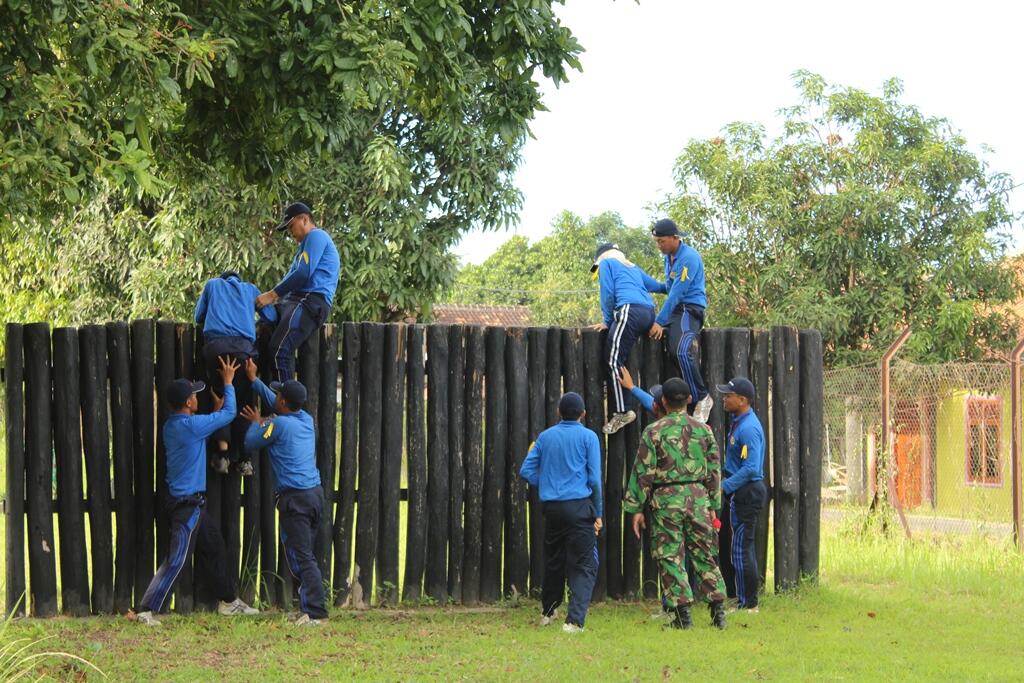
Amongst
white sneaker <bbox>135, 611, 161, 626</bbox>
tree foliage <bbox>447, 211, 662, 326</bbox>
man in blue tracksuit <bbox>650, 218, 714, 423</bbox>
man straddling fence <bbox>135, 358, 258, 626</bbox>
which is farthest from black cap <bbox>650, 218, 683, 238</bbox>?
tree foliage <bbox>447, 211, 662, 326</bbox>

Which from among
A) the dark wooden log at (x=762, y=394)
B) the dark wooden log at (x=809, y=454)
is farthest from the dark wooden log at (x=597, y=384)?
the dark wooden log at (x=809, y=454)

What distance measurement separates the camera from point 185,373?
10.1m

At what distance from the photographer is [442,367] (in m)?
10.7

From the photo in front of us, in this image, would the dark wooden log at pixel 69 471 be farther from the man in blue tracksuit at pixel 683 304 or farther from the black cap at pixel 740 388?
the black cap at pixel 740 388

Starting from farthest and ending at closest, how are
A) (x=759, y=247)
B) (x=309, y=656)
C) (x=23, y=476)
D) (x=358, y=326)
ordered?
1. (x=759, y=247)
2. (x=358, y=326)
3. (x=23, y=476)
4. (x=309, y=656)

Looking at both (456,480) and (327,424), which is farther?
(456,480)

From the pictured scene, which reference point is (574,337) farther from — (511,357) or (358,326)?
(358,326)

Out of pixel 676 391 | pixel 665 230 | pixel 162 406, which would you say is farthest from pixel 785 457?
pixel 162 406

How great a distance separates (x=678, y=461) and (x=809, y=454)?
7.85 ft

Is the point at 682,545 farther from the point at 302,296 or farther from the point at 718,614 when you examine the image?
the point at 302,296

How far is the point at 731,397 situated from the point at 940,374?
5.87 meters

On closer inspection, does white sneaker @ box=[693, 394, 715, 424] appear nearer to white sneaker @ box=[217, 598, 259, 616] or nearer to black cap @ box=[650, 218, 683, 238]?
black cap @ box=[650, 218, 683, 238]

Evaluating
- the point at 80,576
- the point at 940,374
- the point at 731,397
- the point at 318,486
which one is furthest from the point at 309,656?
the point at 940,374

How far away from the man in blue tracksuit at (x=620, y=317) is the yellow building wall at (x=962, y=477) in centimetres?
520
